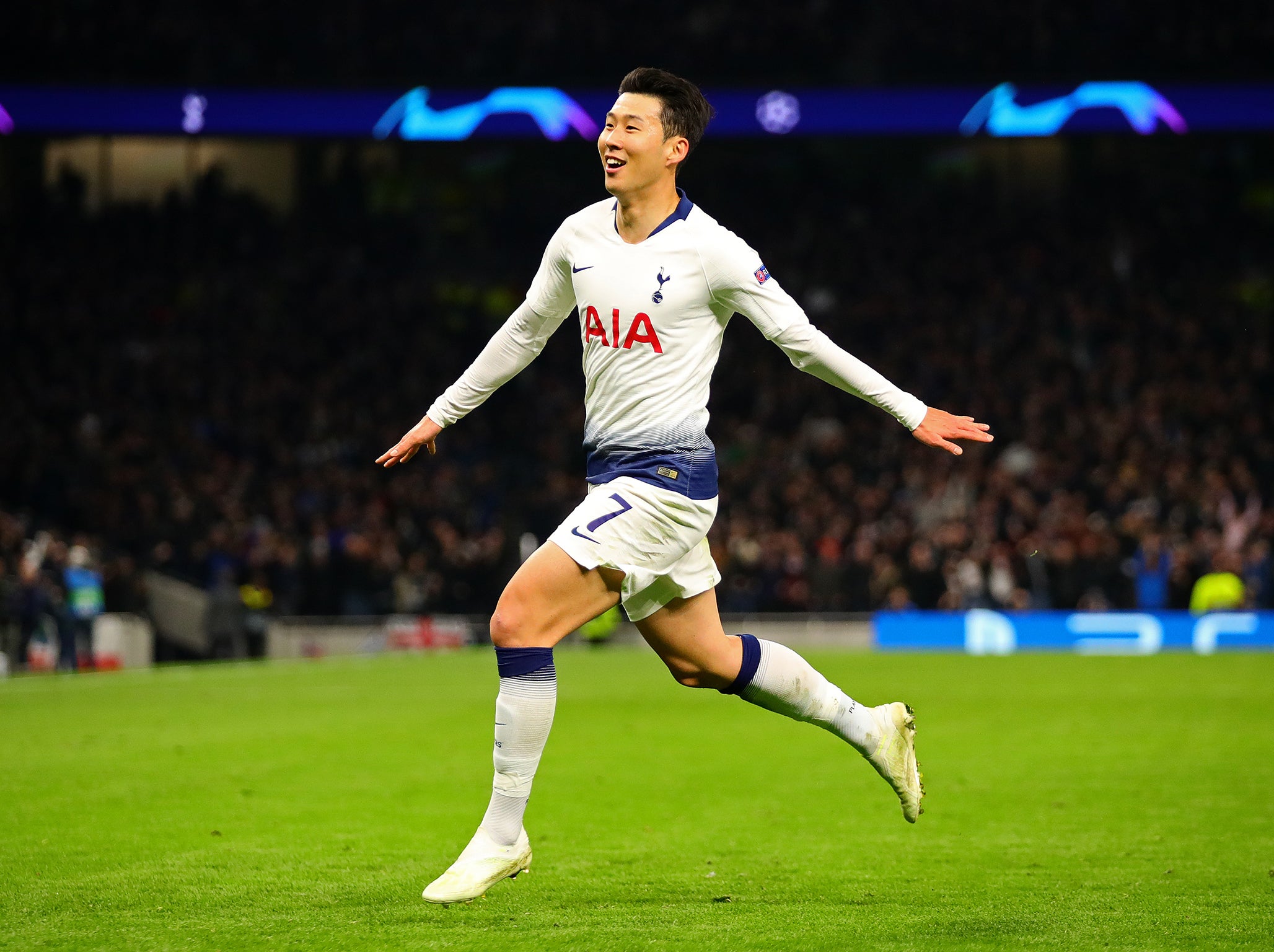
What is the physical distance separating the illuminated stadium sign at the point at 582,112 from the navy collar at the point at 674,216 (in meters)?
22.3

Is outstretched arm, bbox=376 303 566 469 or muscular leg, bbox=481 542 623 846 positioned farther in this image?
outstretched arm, bbox=376 303 566 469

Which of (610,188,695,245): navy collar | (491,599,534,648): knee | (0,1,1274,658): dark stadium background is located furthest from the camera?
(0,1,1274,658): dark stadium background

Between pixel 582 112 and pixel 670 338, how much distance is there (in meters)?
23.1

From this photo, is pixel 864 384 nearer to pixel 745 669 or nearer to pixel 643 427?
pixel 643 427

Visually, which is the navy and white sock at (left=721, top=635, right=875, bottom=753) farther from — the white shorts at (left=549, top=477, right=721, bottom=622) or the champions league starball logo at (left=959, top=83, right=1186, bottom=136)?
the champions league starball logo at (left=959, top=83, right=1186, bottom=136)

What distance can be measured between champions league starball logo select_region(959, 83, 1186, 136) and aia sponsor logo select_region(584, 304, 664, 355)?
23729mm

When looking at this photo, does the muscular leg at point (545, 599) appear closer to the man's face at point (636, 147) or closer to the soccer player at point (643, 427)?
the soccer player at point (643, 427)

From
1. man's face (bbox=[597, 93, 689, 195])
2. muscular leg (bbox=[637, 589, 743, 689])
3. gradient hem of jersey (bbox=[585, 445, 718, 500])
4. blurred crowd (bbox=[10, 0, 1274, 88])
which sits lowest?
muscular leg (bbox=[637, 589, 743, 689])

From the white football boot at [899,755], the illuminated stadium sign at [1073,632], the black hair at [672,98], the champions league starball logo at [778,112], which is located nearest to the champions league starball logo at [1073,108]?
the champions league starball logo at [778,112]

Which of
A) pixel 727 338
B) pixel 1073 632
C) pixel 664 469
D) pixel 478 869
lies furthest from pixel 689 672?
pixel 727 338

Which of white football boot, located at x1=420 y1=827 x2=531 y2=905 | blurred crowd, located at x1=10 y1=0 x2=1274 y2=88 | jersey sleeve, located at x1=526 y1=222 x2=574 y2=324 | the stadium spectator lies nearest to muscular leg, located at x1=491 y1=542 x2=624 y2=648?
white football boot, located at x1=420 y1=827 x2=531 y2=905

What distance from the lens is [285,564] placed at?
24328mm

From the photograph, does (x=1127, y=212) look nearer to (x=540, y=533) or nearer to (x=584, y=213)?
(x=540, y=533)

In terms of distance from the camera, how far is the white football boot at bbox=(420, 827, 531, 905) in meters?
4.94
